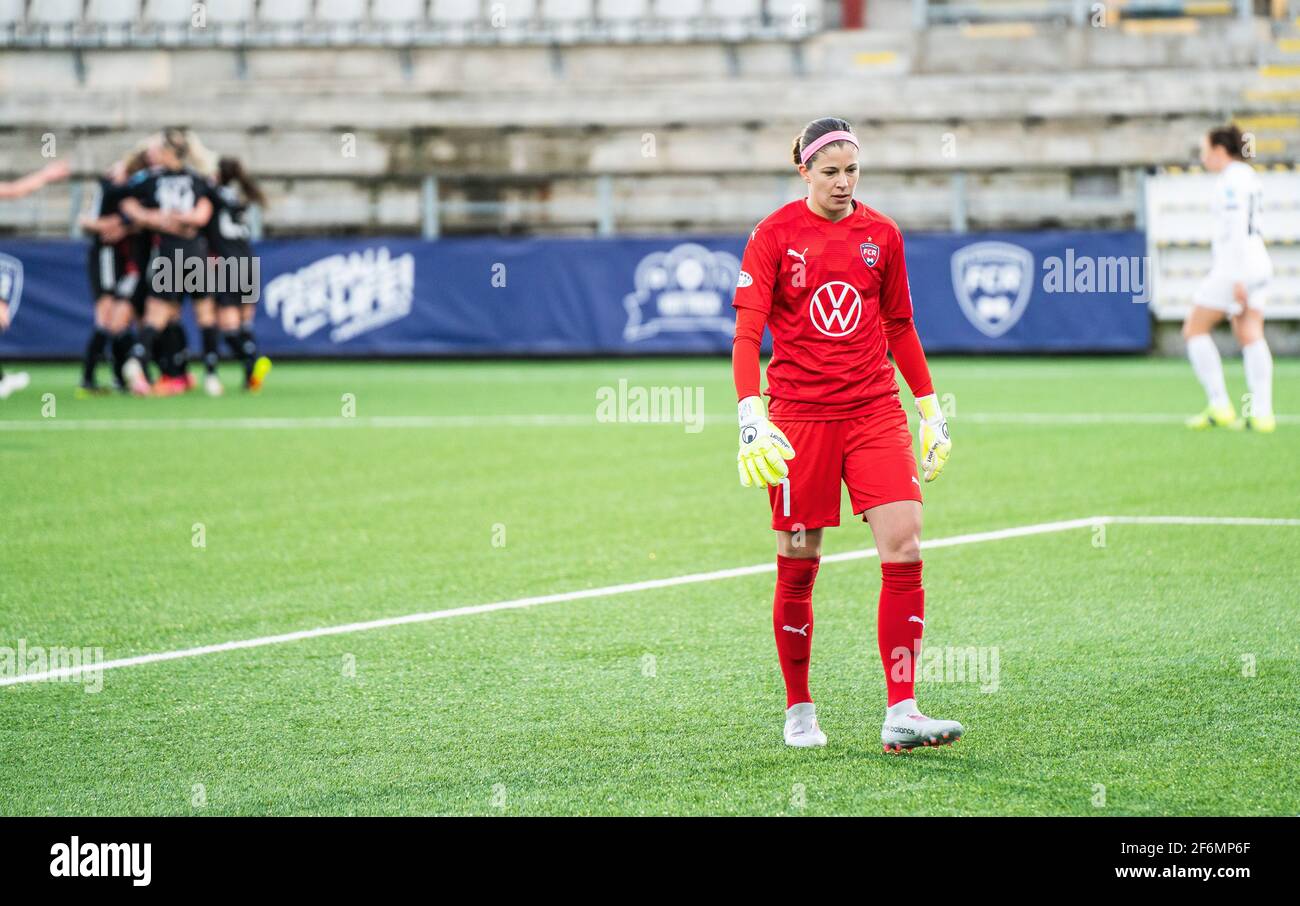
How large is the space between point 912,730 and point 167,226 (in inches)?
546

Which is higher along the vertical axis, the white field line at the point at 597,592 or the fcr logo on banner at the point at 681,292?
the fcr logo on banner at the point at 681,292

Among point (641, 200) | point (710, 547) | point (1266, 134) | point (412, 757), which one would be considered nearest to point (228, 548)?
point (710, 547)

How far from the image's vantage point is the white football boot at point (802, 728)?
4.94m

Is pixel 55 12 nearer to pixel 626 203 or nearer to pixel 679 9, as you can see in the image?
pixel 626 203

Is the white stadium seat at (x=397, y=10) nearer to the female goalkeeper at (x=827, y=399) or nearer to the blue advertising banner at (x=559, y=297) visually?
the blue advertising banner at (x=559, y=297)

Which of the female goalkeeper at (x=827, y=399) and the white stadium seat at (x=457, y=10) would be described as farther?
the white stadium seat at (x=457, y=10)

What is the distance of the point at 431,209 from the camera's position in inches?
999

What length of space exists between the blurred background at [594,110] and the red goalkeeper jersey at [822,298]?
18.4 m

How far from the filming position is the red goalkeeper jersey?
507cm

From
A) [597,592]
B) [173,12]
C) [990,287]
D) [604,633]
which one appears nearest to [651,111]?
[990,287]
